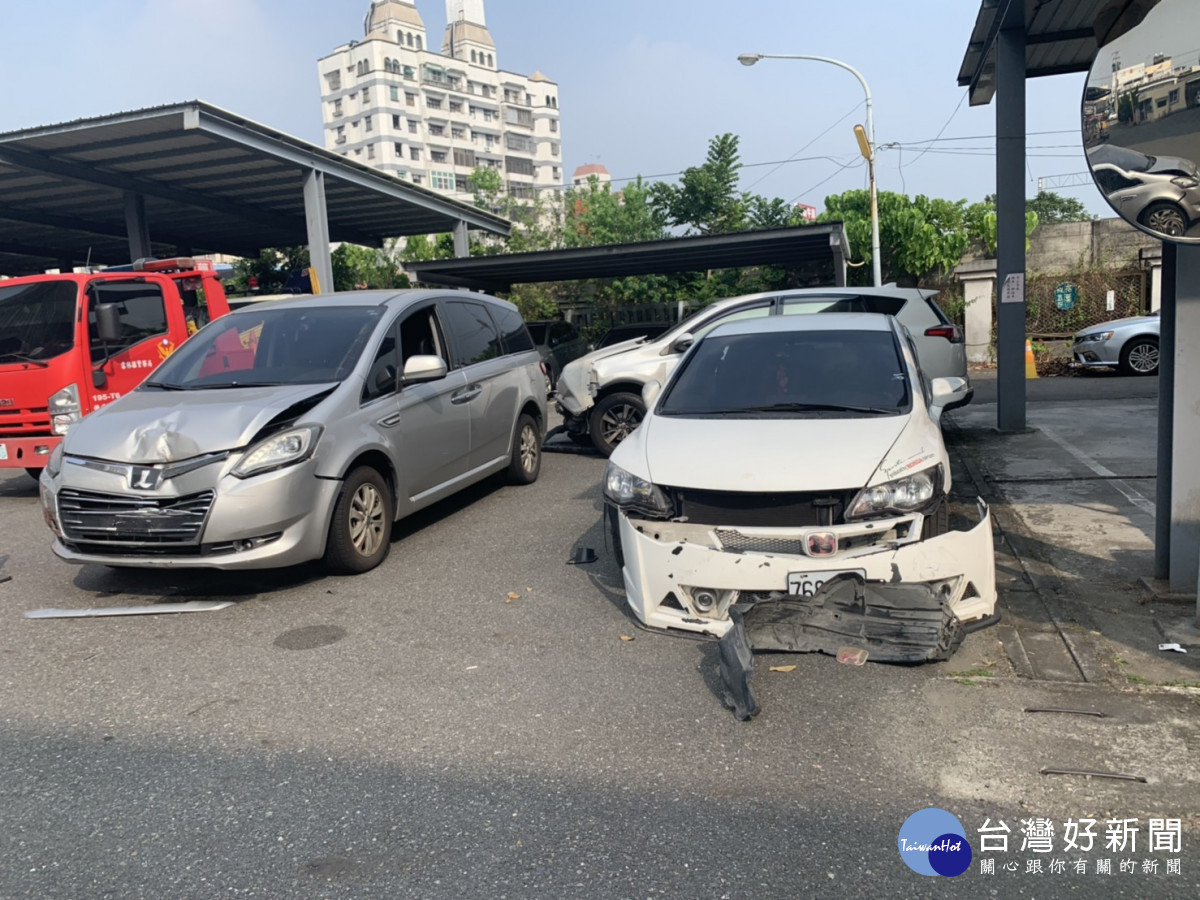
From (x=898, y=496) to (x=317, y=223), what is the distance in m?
14.8

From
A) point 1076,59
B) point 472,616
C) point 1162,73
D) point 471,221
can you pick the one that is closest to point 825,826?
point 472,616

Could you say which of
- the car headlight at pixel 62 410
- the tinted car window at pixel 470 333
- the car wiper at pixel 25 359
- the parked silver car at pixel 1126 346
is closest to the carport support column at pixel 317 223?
the car wiper at pixel 25 359

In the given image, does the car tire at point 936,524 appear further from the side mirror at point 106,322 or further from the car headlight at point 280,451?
the side mirror at point 106,322

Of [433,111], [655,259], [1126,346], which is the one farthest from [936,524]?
[433,111]

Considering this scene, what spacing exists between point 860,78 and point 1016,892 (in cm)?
2265

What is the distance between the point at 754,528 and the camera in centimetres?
434

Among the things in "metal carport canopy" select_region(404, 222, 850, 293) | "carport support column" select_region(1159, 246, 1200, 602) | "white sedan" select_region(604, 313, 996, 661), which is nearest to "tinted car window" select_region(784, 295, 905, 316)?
"metal carport canopy" select_region(404, 222, 850, 293)

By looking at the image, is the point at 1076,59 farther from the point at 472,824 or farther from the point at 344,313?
the point at 472,824

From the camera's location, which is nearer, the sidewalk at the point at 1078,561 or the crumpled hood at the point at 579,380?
the sidewalk at the point at 1078,561

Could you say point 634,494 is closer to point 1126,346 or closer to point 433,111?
point 1126,346

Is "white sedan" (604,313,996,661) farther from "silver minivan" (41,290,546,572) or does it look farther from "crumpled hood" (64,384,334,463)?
"crumpled hood" (64,384,334,463)

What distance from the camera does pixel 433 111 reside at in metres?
→ 93.3

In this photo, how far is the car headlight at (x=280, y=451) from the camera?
5328 millimetres

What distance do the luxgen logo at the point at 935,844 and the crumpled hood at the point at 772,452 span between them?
63.5 inches
